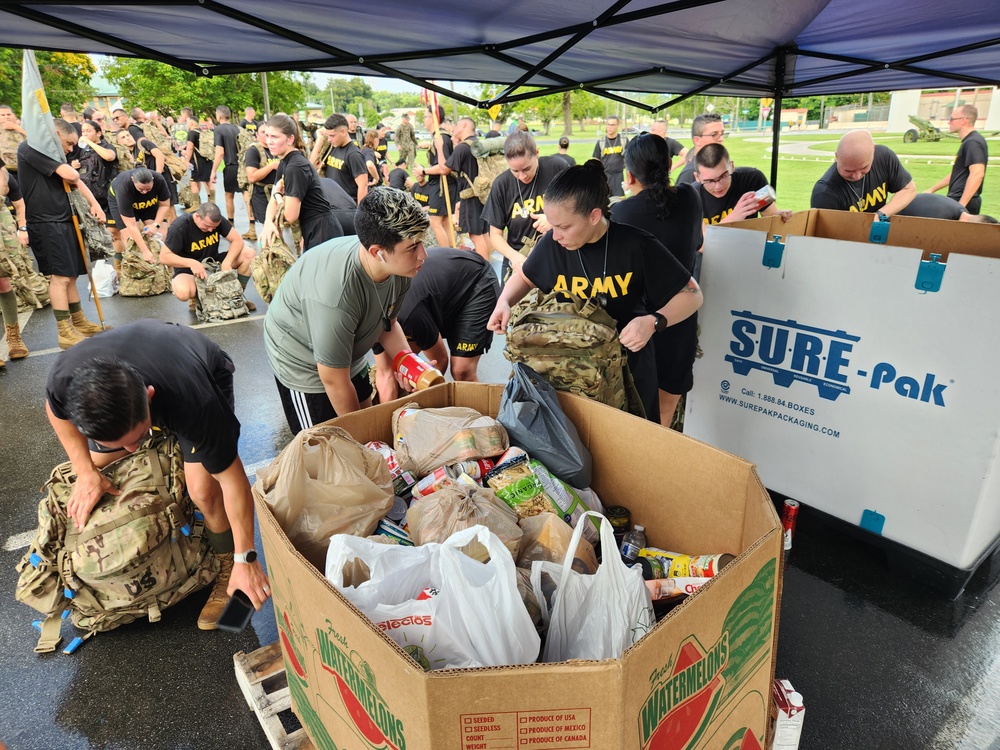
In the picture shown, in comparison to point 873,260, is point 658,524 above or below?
below

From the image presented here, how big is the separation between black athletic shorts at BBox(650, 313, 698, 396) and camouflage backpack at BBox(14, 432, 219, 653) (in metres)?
2.13

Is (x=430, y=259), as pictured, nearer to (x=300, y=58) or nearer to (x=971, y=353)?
(x=300, y=58)

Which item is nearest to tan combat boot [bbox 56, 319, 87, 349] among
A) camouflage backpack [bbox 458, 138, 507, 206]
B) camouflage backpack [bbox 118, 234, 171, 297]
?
camouflage backpack [bbox 118, 234, 171, 297]

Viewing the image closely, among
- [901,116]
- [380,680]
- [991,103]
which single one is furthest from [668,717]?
[901,116]

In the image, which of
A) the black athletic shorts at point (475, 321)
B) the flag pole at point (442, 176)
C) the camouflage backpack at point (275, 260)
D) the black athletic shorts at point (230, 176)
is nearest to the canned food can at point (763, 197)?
the black athletic shorts at point (475, 321)

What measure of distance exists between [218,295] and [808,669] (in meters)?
6.01

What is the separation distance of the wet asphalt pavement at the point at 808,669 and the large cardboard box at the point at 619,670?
0.24 metres

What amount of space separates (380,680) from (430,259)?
2584 mm

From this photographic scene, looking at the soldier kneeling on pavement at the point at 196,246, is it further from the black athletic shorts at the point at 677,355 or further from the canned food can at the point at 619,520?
the canned food can at the point at 619,520

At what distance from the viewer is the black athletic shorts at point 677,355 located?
3.03 m

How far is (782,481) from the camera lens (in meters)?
3.03

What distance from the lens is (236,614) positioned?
6.30 feet

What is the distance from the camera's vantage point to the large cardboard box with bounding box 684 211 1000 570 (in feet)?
7.59

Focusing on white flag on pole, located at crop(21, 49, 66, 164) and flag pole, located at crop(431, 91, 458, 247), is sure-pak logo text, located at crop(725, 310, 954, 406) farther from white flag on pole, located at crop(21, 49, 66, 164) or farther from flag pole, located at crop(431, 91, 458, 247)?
flag pole, located at crop(431, 91, 458, 247)
